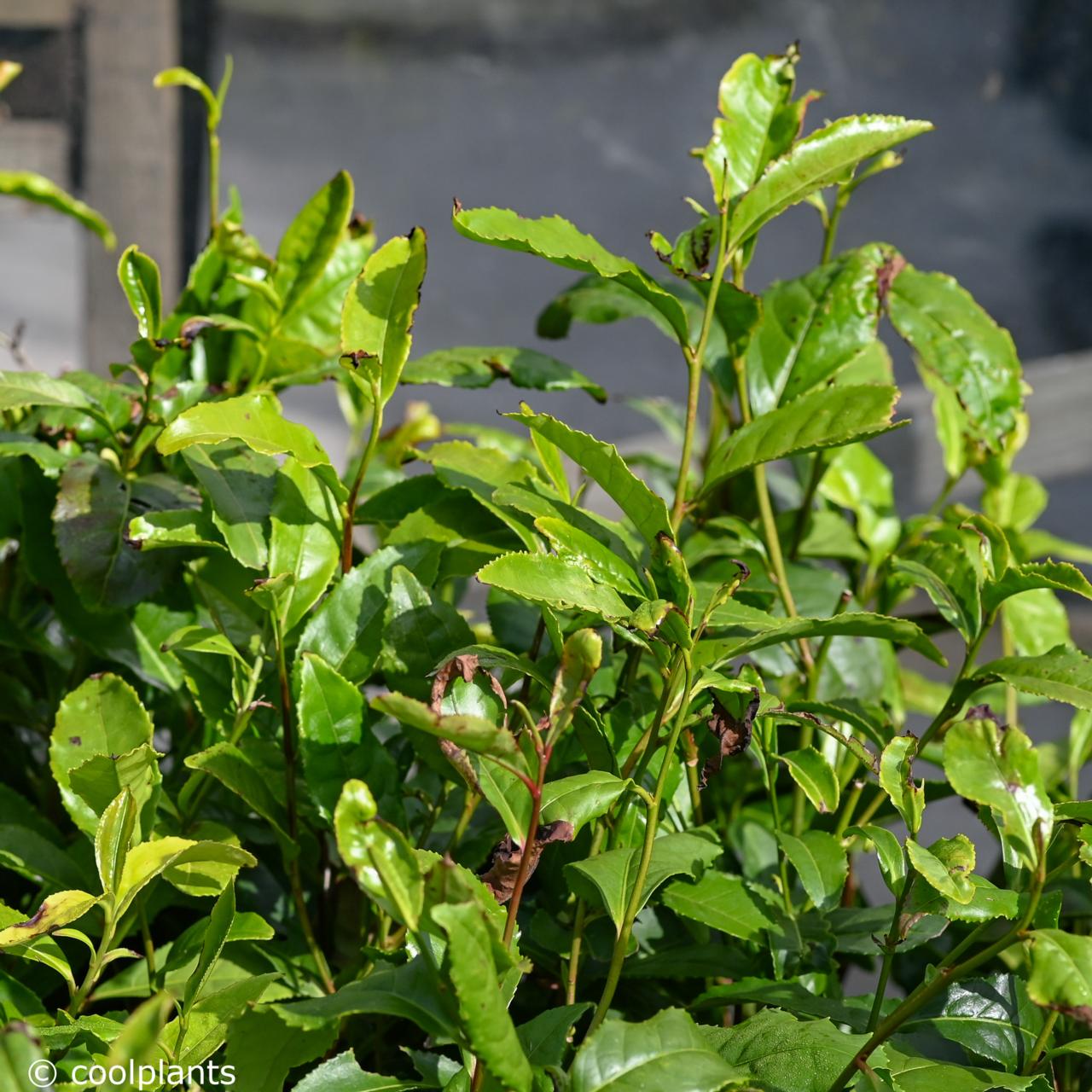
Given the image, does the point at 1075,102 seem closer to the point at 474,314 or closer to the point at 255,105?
the point at 474,314

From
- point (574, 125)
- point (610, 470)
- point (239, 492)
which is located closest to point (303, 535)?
point (239, 492)

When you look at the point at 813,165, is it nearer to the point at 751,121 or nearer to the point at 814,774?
the point at 751,121

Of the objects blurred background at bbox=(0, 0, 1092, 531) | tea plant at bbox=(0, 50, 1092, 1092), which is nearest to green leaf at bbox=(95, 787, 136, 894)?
tea plant at bbox=(0, 50, 1092, 1092)

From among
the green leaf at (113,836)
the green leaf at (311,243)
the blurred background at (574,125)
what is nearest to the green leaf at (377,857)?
the green leaf at (113,836)

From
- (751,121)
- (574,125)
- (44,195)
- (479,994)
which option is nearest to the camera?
(479,994)

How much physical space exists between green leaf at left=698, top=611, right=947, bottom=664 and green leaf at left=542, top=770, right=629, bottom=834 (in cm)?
6

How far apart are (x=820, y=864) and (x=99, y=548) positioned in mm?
329

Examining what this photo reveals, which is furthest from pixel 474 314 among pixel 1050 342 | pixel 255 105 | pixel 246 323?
pixel 246 323

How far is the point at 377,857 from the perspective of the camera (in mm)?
350

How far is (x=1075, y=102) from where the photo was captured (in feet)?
13.9

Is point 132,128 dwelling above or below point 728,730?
above

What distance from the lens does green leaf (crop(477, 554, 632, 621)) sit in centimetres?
41

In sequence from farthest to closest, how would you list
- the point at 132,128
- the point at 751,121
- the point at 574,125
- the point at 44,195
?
the point at 574,125
the point at 132,128
the point at 44,195
the point at 751,121

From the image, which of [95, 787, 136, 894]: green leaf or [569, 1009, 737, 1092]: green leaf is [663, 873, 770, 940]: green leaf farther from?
[95, 787, 136, 894]: green leaf
